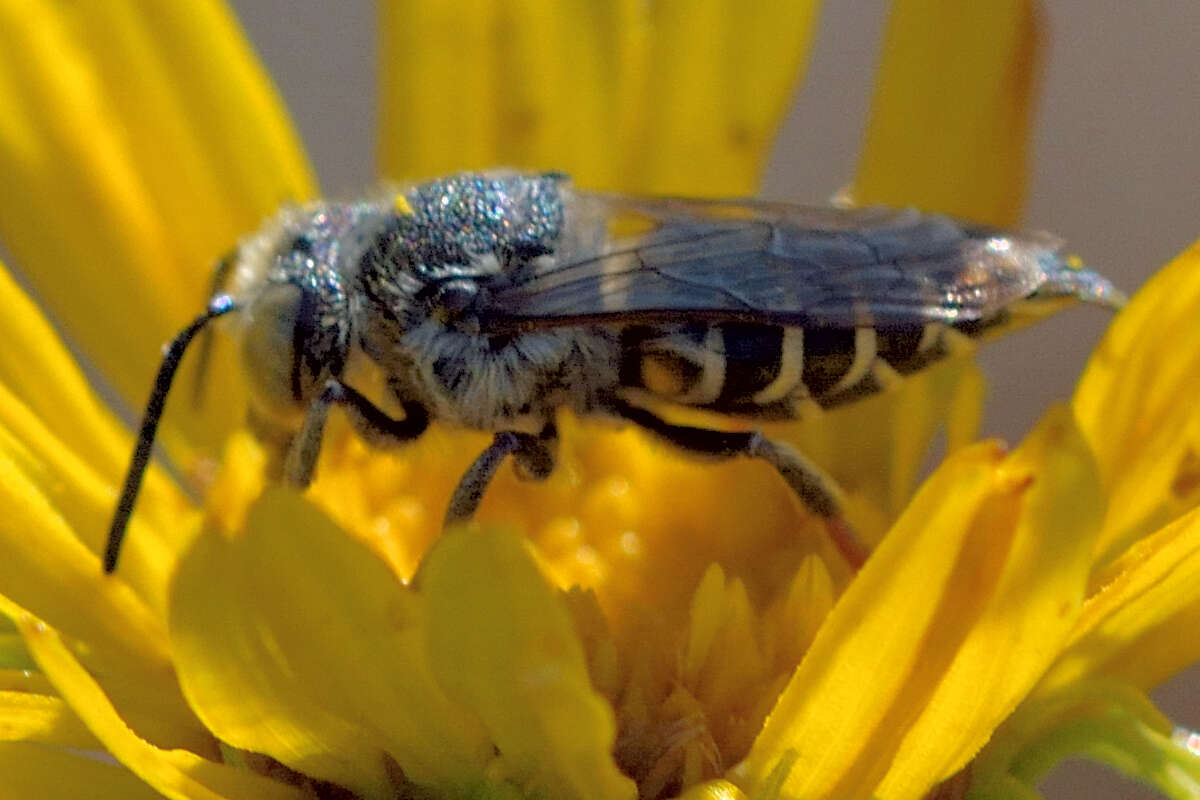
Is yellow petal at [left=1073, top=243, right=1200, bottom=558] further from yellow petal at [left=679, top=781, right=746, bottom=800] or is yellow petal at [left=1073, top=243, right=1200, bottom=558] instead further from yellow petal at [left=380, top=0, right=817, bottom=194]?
yellow petal at [left=380, top=0, right=817, bottom=194]

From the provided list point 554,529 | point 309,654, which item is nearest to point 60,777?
point 309,654

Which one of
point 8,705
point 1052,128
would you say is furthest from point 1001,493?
point 1052,128

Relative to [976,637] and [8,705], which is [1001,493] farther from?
[8,705]

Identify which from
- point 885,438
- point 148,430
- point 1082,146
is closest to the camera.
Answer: point 148,430

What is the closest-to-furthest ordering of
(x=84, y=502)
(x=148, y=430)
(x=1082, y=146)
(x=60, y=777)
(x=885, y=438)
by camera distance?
(x=60, y=777), (x=148, y=430), (x=84, y=502), (x=885, y=438), (x=1082, y=146)

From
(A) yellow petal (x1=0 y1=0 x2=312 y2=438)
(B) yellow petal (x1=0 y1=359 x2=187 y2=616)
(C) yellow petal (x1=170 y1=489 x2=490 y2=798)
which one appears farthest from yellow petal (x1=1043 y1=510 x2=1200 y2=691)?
(A) yellow petal (x1=0 y1=0 x2=312 y2=438)

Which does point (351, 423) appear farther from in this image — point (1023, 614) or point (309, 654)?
point (1023, 614)

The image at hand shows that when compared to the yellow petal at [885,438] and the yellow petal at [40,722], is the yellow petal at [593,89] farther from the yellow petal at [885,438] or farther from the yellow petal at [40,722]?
the yellow petal at [40,722]
